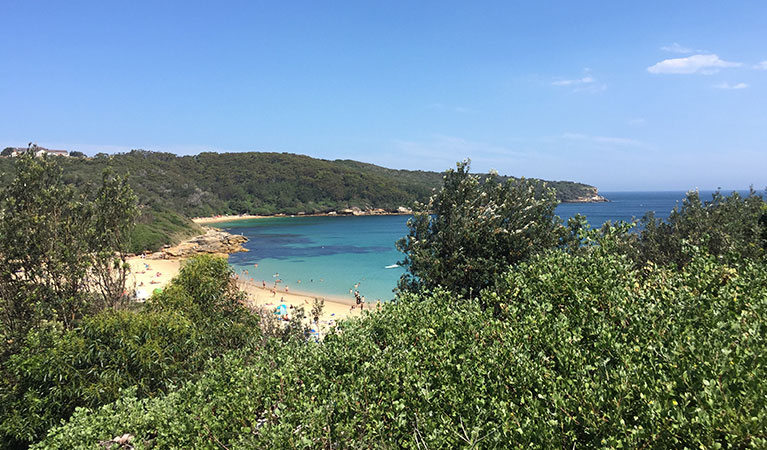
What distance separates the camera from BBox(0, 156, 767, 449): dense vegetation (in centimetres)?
429

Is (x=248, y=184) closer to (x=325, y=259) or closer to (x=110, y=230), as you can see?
(x=325, y=259)

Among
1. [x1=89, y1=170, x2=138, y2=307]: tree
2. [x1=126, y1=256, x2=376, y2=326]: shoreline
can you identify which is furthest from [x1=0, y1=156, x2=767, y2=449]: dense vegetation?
[x1=126, y1=256, x2=376, y2=326]: shoreline

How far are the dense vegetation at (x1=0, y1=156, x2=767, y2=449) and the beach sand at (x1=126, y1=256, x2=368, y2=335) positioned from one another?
1918 centimetres

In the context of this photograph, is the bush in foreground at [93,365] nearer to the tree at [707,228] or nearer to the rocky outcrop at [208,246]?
the tree at [707,228]

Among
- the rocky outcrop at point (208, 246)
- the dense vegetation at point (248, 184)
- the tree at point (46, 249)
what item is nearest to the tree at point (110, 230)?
the tree at point (46, 249)

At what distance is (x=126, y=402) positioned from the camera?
7.73 m

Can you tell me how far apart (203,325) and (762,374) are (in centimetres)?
1457

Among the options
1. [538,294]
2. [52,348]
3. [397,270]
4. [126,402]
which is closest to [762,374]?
[538,294]

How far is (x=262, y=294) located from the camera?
41.6m

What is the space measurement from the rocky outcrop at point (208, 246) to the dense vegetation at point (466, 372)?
52.9 meters

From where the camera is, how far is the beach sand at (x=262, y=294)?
3447 centimetres

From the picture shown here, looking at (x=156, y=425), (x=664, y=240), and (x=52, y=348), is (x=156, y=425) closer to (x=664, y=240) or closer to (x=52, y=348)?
(x=52, y=348)

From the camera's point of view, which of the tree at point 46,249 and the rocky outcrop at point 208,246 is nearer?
the tree at point 46,249

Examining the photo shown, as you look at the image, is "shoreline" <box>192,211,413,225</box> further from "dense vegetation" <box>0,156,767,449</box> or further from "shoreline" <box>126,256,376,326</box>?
"dense vegetation" <box>0,156,767,449</box>
